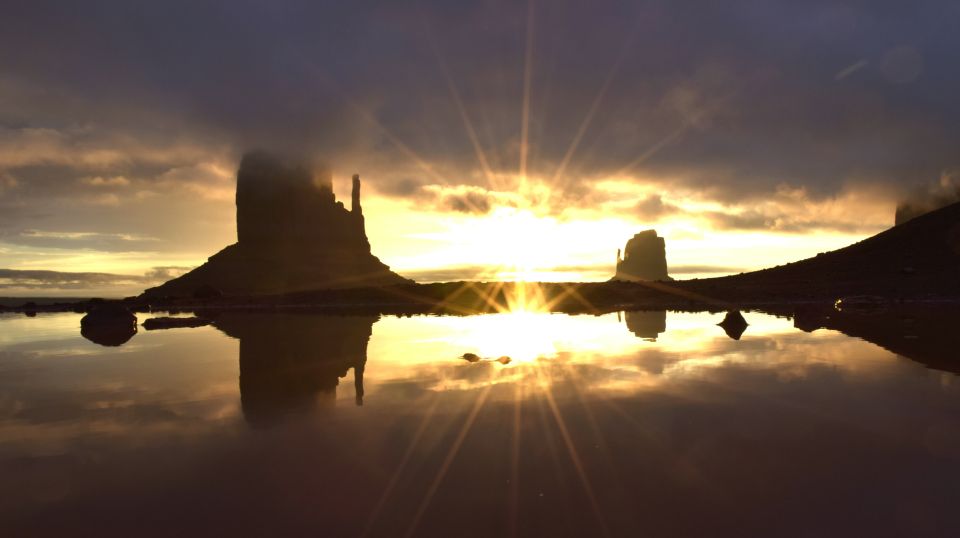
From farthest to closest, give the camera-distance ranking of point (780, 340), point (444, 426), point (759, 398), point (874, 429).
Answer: point (780, 340), point (759, 398), point (444, 426), point (874, 429)

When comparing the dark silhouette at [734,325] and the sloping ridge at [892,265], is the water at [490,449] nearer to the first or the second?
the dark silhouette at [734,325]

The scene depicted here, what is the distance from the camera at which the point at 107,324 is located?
130ft

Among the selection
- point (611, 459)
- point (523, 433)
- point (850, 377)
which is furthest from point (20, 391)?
point (850, 377)

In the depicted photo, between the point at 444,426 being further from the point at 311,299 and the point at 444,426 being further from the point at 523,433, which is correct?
the point at 311,299

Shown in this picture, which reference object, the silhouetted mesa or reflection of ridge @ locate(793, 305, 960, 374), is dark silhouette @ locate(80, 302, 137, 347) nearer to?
reflection of ridge @ locate(793, 305, 960, 374)

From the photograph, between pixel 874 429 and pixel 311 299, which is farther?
pixel 311 299

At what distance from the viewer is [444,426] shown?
1051 cm

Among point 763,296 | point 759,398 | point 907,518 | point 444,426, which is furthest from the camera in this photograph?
point 763,296

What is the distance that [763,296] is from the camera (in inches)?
3017

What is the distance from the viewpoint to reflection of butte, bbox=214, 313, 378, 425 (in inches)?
501

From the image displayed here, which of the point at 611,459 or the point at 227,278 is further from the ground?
the point at 227,278

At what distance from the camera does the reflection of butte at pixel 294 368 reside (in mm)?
12734

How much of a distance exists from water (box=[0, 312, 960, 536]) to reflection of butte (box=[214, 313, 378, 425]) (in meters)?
0.13

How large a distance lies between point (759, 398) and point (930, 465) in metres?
4.63
